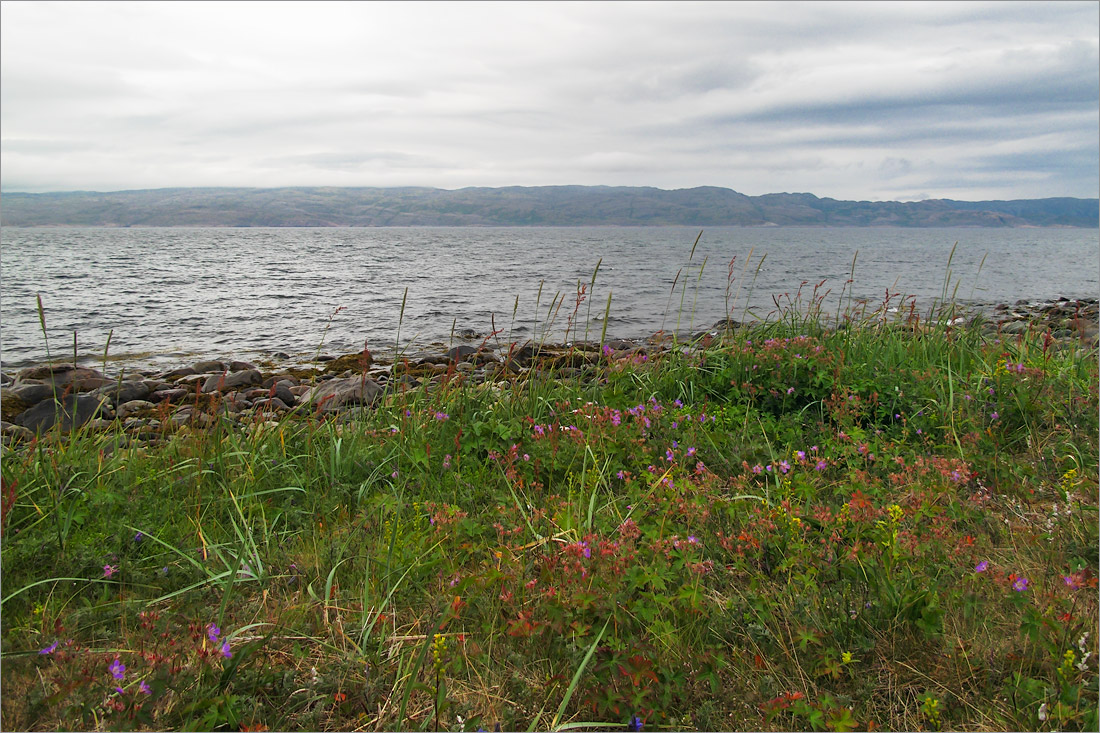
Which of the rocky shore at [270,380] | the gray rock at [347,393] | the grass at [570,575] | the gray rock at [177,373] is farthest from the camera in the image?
the gray rock at [177,373]

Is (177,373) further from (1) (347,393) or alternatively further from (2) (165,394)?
(1) (347,393)

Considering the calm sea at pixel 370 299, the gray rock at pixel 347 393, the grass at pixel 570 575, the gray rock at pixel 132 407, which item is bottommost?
the gray rock at pixel 132 407

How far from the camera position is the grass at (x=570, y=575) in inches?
84.7

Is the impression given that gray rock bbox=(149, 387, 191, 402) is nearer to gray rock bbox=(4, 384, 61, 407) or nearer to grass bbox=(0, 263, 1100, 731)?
gray rock bbox=(4, 384, 61, 407)

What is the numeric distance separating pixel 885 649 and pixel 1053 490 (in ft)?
7.71

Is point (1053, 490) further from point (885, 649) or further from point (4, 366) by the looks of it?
point (4, 366)

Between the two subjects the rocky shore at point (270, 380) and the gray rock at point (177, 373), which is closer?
the rocky shore at point (270, 380)

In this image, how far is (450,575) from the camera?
2.86 m

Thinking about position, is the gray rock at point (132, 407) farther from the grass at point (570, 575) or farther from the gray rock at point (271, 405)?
the grass at point (570, 575)

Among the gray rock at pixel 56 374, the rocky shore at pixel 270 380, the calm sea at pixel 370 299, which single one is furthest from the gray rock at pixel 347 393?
the gray rock at pixel 56 374

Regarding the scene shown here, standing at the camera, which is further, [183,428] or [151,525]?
[183,428]

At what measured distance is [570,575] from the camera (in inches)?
98.0

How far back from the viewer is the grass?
2150mm

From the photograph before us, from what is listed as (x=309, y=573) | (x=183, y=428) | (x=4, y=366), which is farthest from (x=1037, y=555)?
(x=4, y=366)
